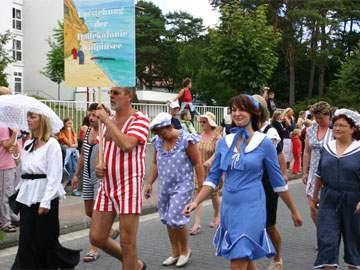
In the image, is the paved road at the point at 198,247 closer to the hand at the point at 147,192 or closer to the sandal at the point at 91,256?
the sandal at the point at 91,256

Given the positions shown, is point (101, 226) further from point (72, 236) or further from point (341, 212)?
point (72, 236)

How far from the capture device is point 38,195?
5750 millimetres

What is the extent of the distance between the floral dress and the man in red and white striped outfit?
5.07ft

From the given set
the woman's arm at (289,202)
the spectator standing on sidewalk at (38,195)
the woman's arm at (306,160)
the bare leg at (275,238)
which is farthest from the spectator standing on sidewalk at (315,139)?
the spectator standing on sidewalk at (38,195)

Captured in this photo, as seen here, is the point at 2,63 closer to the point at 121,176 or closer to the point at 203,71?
the point at 203,71

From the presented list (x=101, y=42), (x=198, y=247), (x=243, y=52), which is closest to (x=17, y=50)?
(x=243, y=52)

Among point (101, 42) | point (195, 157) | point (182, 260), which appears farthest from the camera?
point (195, 157)

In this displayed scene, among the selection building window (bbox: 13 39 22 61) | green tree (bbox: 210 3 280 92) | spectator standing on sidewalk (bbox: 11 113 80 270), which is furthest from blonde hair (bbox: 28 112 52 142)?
building window (bbox: 13 39 22 61)

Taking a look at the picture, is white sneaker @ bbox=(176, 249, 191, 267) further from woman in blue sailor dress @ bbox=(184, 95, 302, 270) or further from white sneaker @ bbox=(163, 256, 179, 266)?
woman in blue sailor dress @ bbox=(184, 95, 302, 270)

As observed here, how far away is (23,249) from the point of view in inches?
228

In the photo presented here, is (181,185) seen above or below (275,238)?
above

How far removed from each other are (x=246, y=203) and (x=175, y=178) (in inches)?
94.2

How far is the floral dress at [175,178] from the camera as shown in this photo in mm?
7070

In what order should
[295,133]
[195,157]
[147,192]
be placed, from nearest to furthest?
1. [195,157]
2. [147,192]
3. [295,133]
